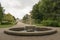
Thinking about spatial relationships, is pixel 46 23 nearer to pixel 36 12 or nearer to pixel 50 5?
pixel 50 5

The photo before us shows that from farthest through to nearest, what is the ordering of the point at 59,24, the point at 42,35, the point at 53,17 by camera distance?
the point at 53,17
the point at 59,24
the point at 42,35

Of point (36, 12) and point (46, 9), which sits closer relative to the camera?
point (46, 9)

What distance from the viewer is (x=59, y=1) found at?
106 feet

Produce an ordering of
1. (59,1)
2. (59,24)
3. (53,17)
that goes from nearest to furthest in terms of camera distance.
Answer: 1. (59,24)
2. (59,1)
3. (53,17)

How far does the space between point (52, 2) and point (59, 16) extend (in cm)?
371

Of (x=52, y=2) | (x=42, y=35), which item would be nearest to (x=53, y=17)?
(x=52, y=2)

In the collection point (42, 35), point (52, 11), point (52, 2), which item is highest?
point (52, 2)

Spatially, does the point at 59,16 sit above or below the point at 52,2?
below

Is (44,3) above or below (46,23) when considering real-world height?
above

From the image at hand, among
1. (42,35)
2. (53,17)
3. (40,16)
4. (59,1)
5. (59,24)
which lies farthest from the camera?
(40,16)

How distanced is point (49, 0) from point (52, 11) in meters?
2.71

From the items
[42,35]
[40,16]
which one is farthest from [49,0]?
[42,35]

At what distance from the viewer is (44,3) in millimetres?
36375

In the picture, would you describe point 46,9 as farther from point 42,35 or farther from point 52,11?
point 42,35
